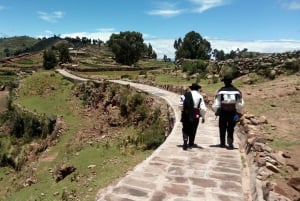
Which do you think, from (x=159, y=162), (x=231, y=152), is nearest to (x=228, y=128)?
(x=231, y=152)

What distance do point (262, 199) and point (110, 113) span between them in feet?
54.7

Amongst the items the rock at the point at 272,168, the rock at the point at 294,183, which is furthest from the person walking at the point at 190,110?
the rock at the point at 294,183

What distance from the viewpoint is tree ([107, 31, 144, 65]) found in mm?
70438

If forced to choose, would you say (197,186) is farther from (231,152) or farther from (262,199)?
(231,152)

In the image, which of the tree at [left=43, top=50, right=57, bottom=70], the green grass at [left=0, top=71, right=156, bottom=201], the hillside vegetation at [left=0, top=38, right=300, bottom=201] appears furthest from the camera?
the tree at [left=43, top=50, right=57, bottom=70]

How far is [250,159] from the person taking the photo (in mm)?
8477

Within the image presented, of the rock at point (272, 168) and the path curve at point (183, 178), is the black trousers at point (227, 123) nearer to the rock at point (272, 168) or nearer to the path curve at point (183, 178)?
the path curve at point (183, 178)

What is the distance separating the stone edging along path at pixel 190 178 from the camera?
632 centimetres

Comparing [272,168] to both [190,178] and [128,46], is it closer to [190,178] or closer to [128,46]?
[190,178]

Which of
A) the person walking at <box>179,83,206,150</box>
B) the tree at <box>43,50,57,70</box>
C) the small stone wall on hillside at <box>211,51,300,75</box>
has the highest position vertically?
the tree at <box>43,50,57,70</box>

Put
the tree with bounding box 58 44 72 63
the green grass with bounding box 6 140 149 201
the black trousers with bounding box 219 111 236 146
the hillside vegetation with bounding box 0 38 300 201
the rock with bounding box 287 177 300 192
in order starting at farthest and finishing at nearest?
the tree with bounding box 58 44 72 63 → the green grass with bounding box 6 140 149 201 → the hillside vegetation with bounding box 0 38 300 201 → the black trousers with bounding box 219 111 236 146 → the rock with bounding box 287 177 300 192

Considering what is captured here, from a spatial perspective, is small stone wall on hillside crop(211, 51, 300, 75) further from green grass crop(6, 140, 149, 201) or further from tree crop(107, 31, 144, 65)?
tree crop(107, 31, 144, 65)

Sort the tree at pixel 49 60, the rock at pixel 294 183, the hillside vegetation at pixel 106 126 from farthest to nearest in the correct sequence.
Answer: the tree at pixel 49 60 → the hillside vegetation at pixel 106 126 → the rock at pixel 294 183

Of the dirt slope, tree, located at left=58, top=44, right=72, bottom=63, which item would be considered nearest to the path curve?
the dirt slope
